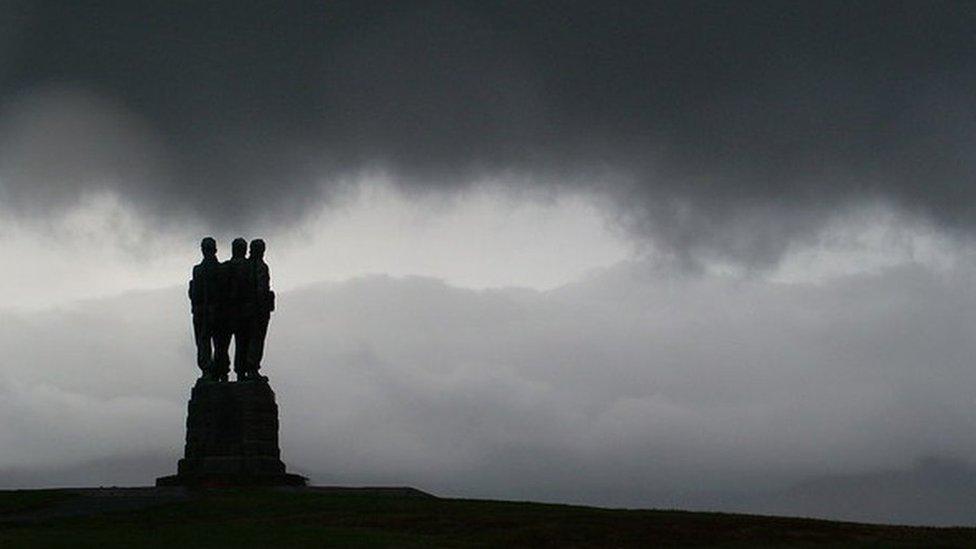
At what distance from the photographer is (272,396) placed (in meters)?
45.0

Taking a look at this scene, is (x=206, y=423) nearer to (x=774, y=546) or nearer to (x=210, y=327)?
(x=210, y=327)

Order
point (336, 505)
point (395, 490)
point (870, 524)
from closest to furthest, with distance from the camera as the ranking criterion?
point (870, 524) → point (336, 505) → point (395, 490)

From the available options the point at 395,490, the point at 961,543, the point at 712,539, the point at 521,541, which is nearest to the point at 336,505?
the point at 395,490

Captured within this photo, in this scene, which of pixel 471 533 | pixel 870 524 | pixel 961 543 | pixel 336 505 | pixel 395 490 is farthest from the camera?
pixel 395 490

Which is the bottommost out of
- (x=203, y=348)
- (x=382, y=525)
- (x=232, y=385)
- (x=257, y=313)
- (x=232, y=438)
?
(x=382, y=525)

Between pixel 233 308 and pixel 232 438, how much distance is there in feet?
15.0

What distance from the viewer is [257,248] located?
45.9 metres

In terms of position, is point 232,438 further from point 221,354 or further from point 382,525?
point 382,525

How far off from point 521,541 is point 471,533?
2067 millimetres

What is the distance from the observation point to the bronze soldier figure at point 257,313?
4522 centimetres

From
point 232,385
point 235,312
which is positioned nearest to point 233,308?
point 235,312

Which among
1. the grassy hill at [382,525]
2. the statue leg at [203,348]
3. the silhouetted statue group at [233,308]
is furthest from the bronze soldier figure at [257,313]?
the grassy hill at [382,525]

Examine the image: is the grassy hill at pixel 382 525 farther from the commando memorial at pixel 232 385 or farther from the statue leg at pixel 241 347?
the statue leg at pixel 241 347

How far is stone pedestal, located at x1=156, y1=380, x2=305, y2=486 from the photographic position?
42.8 metres
